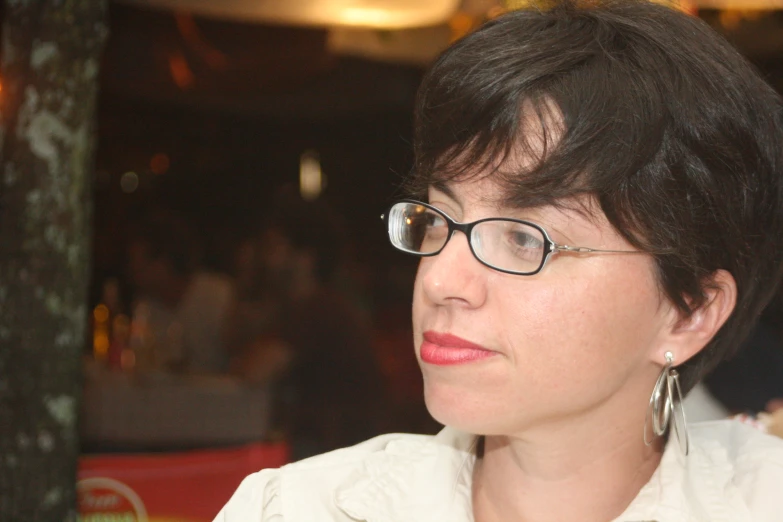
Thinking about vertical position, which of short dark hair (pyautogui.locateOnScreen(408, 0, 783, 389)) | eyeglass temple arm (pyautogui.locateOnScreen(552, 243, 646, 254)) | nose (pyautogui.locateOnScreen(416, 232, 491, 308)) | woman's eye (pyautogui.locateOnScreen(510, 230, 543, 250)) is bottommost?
nose (pyautogui.locateOnScreen(416, 232, 491, 308))

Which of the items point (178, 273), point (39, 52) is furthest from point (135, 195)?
point (39, 52)

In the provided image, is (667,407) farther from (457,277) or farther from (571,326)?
(457,277)

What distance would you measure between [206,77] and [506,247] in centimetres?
314

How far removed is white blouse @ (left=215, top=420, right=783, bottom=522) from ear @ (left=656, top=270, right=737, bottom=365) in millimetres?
176

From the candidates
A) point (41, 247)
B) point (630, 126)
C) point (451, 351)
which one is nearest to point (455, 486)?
point (451, 351)

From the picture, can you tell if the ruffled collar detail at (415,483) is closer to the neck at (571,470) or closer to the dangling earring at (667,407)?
the neck at (571,470)

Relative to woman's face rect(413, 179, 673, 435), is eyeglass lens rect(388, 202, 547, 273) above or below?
above

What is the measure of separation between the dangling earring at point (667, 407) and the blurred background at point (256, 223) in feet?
7.39

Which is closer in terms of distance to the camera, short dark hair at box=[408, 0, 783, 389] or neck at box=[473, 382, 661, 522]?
short dark hair at box=[408, 0, 783, 389]

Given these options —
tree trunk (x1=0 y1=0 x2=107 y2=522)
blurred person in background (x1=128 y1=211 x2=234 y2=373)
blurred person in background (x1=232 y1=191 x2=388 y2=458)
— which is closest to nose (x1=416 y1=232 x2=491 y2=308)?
tree trunk (x1=0 y1=0 x2=107 y2=522)

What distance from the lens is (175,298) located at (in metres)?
4.09

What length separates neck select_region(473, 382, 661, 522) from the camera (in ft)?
4.37

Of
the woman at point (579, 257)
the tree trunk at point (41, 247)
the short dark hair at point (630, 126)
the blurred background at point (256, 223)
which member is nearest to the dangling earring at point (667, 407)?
the woman at point (579, 257)

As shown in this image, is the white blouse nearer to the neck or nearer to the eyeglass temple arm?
the neck
